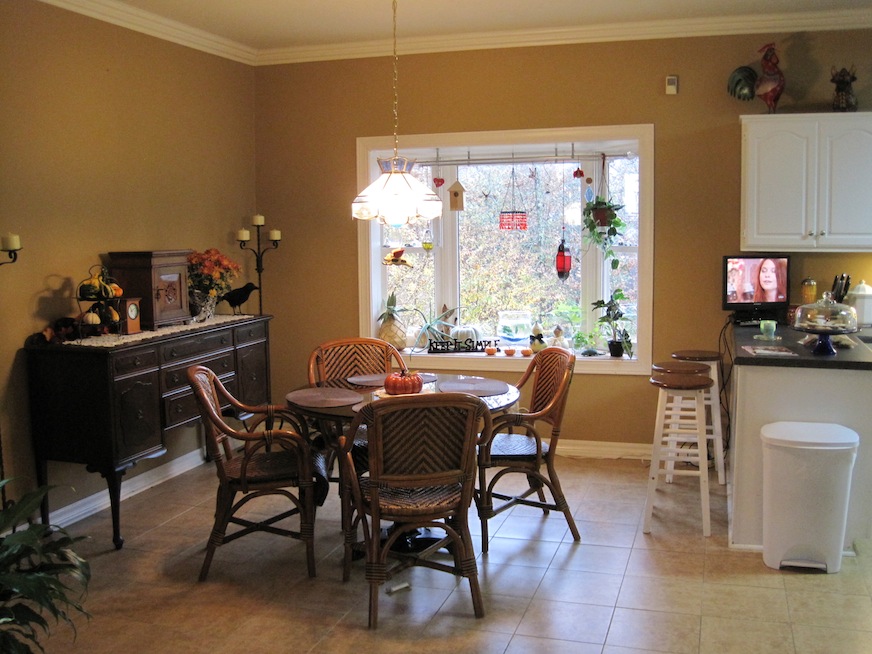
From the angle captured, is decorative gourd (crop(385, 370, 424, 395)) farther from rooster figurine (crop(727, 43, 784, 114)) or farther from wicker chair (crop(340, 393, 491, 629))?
rooster figurine (crop(727, 43, 784, 114))

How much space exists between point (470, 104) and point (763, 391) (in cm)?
266

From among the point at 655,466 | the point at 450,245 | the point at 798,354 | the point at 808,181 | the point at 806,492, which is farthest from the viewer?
the point at 450,245

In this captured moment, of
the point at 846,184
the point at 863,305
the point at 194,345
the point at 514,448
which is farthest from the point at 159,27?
the point at 863,305

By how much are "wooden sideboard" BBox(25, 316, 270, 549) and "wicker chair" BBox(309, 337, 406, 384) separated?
0.76m

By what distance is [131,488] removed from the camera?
470cm

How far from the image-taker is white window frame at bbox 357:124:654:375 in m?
5.14

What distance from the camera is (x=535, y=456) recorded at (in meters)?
3.83

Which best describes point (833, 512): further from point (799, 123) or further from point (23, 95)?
point (23, 95)

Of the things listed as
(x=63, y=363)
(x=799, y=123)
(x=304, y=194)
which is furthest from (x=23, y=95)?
(x=799, y=123)

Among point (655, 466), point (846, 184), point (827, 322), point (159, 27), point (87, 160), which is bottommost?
point (655, 466)

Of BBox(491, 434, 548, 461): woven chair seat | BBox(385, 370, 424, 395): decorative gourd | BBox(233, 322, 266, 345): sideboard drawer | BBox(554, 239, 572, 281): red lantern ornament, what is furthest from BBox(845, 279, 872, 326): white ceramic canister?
BBox(233, 322, 266, 345): sideboard drawer

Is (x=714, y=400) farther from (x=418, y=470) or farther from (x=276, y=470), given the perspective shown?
(x=276, y=470)

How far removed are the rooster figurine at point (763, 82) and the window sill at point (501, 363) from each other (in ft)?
5.46

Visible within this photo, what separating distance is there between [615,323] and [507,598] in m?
→ 2.53
